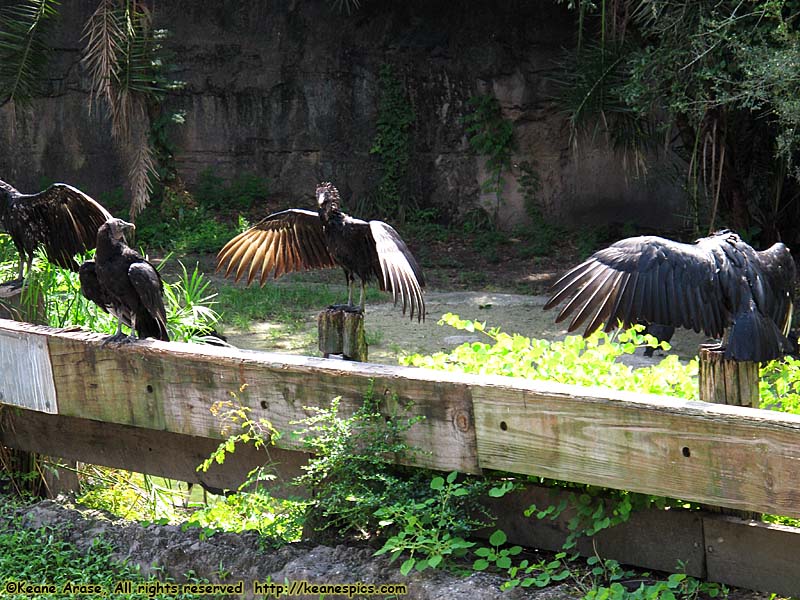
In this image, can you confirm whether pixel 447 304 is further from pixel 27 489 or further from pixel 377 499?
pixel 377 499

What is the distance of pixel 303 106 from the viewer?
44.0 ft

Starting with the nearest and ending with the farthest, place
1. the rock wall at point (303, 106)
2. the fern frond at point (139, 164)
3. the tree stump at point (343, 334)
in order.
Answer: the tree stump at point (343, 334) < the fern frond at point (139, 164) < the rock wall at point (303, 106)

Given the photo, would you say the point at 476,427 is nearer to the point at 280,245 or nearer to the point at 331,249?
the point at 331,249

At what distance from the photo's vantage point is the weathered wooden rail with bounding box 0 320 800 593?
8.73 ft

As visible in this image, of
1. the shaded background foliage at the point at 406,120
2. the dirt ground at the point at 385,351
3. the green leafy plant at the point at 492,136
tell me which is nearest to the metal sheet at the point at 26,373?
the dirt ground at the point at 385,351

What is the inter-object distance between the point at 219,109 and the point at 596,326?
36.2 feet

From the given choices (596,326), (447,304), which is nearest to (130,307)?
(596,326)

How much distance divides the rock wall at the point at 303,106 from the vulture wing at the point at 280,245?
8.19m

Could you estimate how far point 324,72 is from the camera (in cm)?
1327

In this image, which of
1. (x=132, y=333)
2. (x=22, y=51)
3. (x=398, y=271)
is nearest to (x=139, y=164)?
Answer: (x=22, y=51)

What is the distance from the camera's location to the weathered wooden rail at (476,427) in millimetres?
2662

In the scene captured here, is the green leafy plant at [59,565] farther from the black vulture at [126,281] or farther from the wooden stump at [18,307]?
the wooden stump at [18,307]

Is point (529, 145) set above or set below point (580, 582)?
above

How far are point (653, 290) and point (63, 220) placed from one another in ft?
9.64
